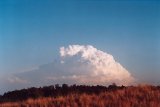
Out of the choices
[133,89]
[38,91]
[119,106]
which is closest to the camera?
[119,106]

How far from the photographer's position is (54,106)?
26.1m

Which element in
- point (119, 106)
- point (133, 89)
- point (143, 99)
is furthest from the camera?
point (133, 89)

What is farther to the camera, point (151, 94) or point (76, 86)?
point (76, 86)

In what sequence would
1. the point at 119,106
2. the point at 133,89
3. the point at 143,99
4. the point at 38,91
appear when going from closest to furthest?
the point at 119,106, the point at 143,99, the point at 133,89, the point at 38,91

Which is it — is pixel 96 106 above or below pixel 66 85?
below

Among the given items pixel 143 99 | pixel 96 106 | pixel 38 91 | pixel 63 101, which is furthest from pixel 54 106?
pixel 38 91

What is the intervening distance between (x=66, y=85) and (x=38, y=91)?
3083 mm

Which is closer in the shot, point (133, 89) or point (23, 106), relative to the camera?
point (23, 106)

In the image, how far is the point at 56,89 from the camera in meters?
42.5

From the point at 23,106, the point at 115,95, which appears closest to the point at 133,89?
the point at 115,95

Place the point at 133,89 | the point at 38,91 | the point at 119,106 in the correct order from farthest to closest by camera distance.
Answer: the point at 38,91 < the point at 133,89 < the point at 119,106

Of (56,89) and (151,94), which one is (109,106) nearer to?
Result: (151,94)

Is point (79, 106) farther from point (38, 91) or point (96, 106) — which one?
point (38, 91)

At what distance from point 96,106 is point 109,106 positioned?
891 mm
